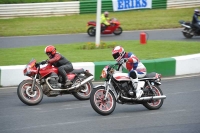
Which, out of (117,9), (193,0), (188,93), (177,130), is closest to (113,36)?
(117,9)

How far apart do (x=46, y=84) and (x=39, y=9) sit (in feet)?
63.3

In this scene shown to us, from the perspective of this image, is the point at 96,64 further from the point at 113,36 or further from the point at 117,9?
the point at 117,9

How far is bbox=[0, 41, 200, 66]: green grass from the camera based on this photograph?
17.0 m

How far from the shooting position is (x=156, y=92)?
11.5m

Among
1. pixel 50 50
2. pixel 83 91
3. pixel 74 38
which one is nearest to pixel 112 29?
pixel 74 38

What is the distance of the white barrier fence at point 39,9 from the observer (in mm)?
30391

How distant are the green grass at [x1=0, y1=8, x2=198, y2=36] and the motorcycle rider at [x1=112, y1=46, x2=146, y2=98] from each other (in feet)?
52.5

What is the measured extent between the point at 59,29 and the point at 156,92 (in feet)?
56.8

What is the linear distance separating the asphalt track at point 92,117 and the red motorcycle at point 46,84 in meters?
0.20

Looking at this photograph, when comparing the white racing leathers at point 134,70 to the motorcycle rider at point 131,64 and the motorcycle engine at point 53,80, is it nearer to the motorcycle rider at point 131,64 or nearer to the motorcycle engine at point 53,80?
the motorcycle rider at point 131,64

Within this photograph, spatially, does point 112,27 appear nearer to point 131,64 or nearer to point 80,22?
point 80,22

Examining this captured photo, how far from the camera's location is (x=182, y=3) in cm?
3434

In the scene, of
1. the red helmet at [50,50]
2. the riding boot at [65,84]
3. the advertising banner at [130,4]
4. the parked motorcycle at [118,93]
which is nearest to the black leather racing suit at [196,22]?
the advertising banner at [130,4]

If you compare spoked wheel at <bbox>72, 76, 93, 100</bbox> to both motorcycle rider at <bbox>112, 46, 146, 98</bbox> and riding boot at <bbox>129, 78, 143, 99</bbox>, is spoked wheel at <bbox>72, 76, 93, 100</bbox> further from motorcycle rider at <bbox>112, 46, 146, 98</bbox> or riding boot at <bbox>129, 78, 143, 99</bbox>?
riding boot at <bbox>129, 78, 143, 99</bbox>
